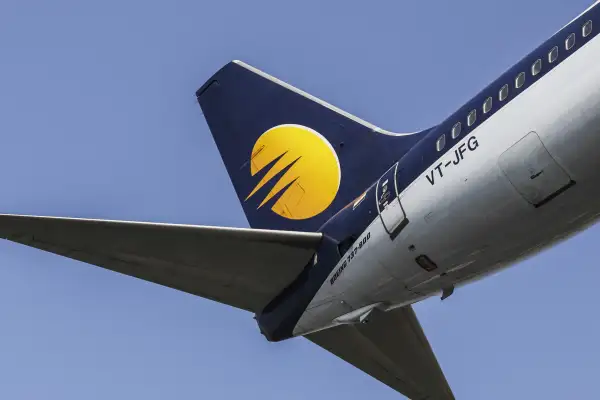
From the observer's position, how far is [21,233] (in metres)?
21.2

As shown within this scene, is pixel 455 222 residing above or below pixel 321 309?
above

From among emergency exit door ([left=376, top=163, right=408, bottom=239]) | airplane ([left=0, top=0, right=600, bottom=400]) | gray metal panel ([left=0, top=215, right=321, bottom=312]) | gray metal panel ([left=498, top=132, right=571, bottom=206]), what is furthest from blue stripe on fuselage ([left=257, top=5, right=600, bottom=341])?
gray metal panel ([left=498, top=132, right=571, bottom=206])

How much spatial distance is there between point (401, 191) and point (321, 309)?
150 inches

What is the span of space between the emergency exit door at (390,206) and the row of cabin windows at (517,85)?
144 centimetres

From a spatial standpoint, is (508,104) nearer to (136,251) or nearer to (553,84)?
(553,84)

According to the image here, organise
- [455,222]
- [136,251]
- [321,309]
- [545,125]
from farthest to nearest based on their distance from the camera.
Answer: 1. [321,309]
2. [136,251]
3. [455,222]
4. [545,125]

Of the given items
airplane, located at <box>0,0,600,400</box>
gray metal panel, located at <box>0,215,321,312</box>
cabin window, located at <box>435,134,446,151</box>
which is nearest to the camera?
airplane, located at <box>0,0,600,400</box>

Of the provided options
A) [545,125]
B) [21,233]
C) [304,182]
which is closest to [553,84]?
[545,125]

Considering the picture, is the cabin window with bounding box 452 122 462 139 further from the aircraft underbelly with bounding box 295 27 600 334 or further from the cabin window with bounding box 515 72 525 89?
the cabin window with bounding box 515 72 525 89

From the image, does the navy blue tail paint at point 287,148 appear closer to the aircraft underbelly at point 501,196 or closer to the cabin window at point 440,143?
the cabin window at point 440,143

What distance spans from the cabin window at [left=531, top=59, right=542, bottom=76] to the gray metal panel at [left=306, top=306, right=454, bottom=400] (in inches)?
314

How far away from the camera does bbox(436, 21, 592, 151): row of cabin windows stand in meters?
19.3

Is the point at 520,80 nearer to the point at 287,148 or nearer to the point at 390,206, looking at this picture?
the point at 390,206

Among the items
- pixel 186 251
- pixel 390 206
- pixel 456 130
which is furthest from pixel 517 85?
pixel 186 251
